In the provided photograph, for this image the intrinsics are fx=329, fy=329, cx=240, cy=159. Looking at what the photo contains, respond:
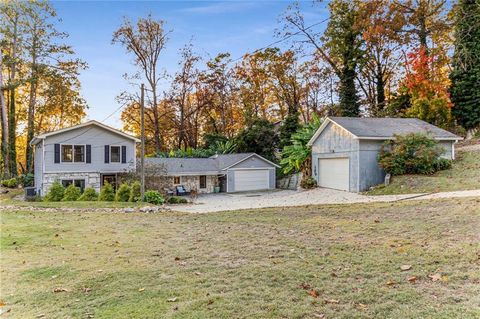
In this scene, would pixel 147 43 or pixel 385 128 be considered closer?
pixel 385 128

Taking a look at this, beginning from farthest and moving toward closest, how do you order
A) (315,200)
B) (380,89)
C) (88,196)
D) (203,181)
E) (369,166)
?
(380,89) < (203,181) < (369,166) < (88,196) < (315,200)

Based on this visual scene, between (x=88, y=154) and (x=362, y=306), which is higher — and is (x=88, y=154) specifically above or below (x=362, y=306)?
above

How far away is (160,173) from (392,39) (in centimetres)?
2153

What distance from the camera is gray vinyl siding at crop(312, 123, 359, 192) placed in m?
16.8

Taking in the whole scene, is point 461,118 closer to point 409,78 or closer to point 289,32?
point 409,78

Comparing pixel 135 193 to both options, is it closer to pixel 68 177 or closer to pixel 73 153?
pixel 68 177

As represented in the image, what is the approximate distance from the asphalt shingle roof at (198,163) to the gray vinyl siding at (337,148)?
5729mm

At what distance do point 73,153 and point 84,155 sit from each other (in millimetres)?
676

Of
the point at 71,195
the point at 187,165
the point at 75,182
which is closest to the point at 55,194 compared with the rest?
the point at 71,195

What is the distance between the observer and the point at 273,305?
11.6 ft

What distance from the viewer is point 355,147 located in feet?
54.8

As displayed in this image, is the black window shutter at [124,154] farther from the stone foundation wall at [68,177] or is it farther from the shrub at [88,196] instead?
the shrub at [88,196]

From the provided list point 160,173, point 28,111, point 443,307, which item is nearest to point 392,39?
point 160,173

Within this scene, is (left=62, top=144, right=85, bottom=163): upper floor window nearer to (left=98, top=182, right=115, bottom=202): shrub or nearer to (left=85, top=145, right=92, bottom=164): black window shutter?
(left=85, top=145, right=92, bottom=164): black window shutter
